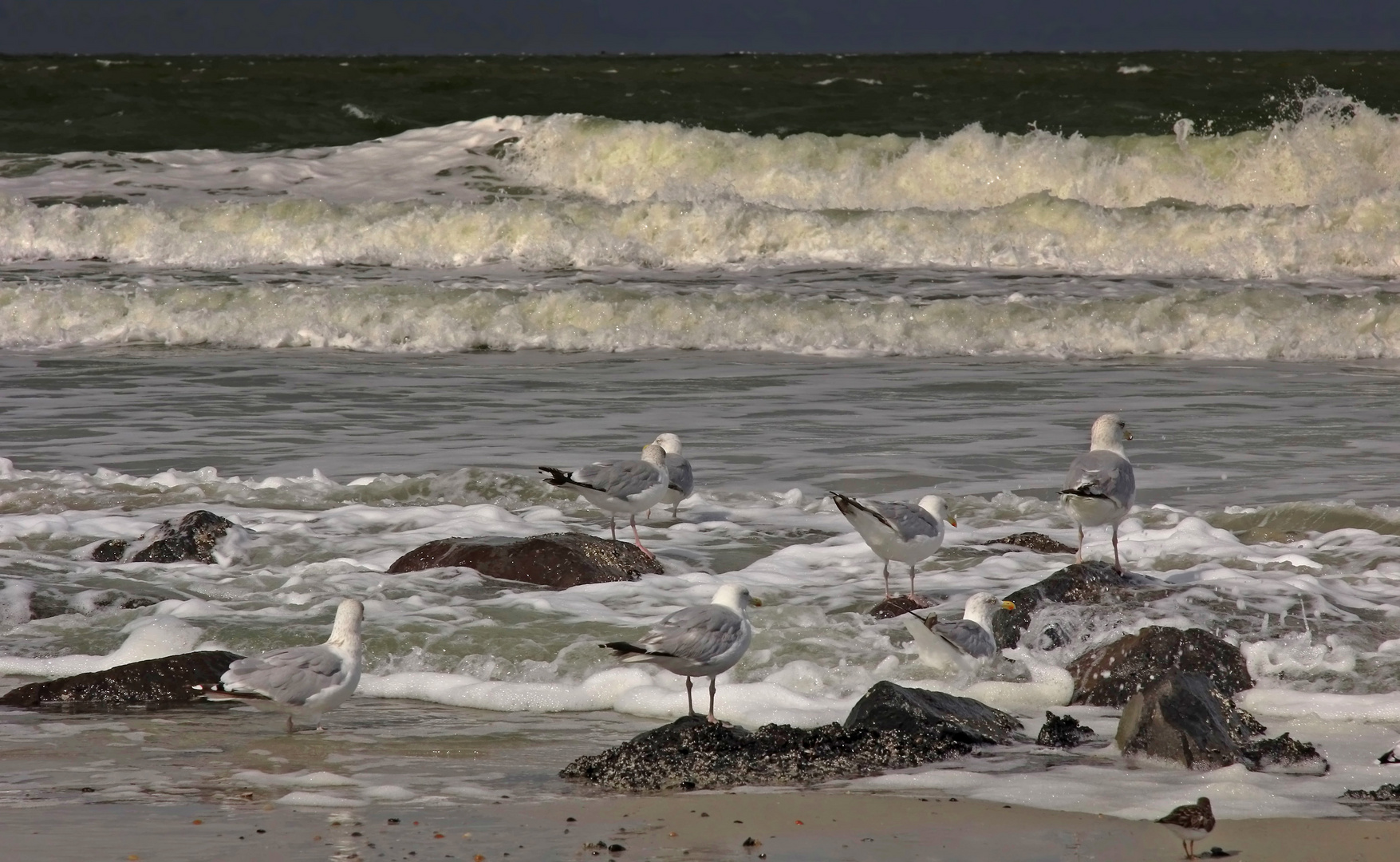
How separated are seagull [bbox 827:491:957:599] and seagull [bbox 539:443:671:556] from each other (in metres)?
1.34

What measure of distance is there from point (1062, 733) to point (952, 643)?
836mm

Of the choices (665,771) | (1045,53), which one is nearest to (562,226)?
(665,771)

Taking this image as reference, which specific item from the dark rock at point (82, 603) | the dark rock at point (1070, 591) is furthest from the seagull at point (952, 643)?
the dark rock at point (82, 603)

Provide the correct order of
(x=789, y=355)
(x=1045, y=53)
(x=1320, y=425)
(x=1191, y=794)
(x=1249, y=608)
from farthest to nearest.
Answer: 1. (x=1045, y=53)
2. (x=789, y=355)
3. (x=1320, y=425)
4. (x=1249, y=608)
5. (x=1191, y=794)

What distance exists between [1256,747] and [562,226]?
62.6 feet

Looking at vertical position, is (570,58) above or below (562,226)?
above

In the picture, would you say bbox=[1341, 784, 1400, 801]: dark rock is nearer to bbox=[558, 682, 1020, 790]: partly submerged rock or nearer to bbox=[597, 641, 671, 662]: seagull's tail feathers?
bbox=[558, 682, 1020, 790]: partly submerged rock

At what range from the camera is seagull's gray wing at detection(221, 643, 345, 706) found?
5.28 metres

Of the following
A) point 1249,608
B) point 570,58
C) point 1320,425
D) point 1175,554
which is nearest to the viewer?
point 1249,608

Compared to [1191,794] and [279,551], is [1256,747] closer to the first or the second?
[1191,794]

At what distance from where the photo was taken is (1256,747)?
4.87 metres

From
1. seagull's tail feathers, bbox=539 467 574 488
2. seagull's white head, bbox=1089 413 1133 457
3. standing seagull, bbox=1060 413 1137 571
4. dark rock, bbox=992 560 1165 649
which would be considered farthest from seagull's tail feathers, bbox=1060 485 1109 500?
seagull's tail feathers, bbox=539 467 574 488

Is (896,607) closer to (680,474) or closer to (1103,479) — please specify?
(1103,479)

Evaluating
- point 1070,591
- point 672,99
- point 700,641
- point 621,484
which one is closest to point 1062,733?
point 700,641
